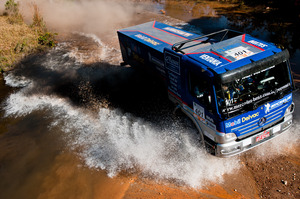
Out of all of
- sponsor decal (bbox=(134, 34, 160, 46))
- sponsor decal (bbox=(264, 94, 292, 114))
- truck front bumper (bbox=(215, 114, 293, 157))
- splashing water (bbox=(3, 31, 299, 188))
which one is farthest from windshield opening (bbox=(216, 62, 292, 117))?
sponsor decal (bbox=(134, 34, 160, 46))

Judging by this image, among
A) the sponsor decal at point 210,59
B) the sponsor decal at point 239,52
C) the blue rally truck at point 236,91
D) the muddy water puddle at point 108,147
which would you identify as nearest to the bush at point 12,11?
the muddy water puddle at point 108,147

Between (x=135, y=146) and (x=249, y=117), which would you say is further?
(x=135, y=146)

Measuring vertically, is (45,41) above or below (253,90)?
below

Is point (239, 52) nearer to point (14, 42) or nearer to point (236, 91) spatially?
point (236, 91)

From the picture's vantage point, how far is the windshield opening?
15.3 feet

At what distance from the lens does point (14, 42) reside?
44.3 feet

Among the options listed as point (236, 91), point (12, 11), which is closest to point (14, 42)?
point (12, 11)

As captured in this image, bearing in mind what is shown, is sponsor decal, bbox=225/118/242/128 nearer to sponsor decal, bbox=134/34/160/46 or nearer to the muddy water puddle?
the muddy water puddle

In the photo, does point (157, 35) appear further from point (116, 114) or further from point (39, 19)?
point (39, 19)

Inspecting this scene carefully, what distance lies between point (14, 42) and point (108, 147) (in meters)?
10.7

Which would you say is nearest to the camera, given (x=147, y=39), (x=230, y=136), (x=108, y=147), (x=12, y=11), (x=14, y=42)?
(x=230, y=136)

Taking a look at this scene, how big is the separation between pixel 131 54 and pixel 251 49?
15.7 feet

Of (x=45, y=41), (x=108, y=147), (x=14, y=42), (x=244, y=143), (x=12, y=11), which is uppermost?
(x=12, y=11)

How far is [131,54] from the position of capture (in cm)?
877
